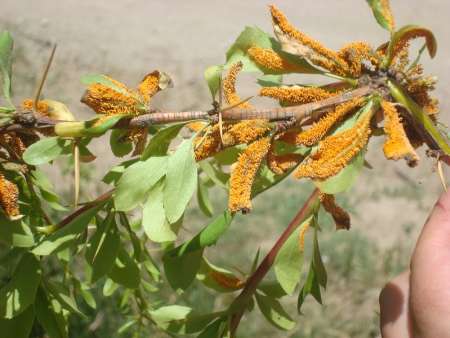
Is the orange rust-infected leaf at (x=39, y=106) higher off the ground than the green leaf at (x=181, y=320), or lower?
higher

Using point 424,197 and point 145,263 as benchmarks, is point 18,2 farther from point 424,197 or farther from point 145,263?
point 145,263

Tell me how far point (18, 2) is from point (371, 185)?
4.53 metres

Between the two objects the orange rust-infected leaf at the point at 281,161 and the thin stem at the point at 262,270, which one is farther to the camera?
the thin stem at the point at 262,270

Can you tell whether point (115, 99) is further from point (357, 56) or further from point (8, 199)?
point (357, 56)

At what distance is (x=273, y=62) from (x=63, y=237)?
0.46m

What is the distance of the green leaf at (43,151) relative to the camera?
96cm

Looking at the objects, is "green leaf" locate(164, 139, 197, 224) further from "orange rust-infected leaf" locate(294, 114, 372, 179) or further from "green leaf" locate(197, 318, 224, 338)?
"green leaf" locate(197, 318, 224, 338)

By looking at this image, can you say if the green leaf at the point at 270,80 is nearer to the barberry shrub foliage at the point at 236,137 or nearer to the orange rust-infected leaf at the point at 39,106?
the barberry shrub foliage at the point at 236,137

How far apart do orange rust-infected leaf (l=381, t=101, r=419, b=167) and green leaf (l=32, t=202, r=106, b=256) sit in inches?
20.5

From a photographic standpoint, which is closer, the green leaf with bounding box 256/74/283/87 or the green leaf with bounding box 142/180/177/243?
the green leaf with bounding box 142/180/177/243

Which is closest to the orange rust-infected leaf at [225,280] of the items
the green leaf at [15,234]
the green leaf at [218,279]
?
the green leaf at [218,279]

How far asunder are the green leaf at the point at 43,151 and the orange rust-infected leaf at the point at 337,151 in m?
0.39

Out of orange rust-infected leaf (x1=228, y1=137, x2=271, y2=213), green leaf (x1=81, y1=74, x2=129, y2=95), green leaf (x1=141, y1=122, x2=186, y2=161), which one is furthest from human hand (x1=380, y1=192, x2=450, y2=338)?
green leaf (x1=81, y1=74, x2=129, y2=95)

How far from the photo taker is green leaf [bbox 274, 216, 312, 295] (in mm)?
1036
